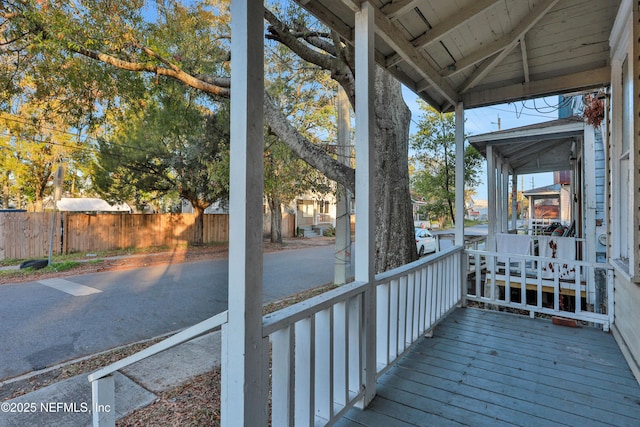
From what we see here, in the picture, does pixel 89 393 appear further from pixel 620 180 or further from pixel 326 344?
pixel 620 180

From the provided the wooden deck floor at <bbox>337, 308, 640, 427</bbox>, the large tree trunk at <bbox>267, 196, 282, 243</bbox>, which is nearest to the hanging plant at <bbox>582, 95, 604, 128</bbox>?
the wooden deck floor at <bbox>337, 308, 640, 427</bbox>

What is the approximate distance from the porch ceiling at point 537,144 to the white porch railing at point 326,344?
12.0 ft

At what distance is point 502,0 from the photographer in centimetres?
220

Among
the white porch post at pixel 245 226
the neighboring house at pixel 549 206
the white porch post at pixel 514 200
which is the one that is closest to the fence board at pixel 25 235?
the white porch post at pixel 245 226

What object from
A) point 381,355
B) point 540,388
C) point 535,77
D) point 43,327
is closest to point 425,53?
point 535,77

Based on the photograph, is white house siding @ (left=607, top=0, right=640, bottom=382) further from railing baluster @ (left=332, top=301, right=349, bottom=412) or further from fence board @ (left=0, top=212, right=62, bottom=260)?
fence board @ (left=0, top=212, right=62, bottom=260)

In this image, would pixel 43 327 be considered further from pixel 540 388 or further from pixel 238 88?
pixel 540 388

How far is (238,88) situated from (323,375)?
54.0 inches

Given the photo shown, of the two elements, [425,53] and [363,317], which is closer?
[363,317]

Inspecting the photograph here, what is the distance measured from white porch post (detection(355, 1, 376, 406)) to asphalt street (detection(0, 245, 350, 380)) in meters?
3.06

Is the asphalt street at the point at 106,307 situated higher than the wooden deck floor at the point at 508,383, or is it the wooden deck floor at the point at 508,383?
the wooden deck floor at the point at 508,383

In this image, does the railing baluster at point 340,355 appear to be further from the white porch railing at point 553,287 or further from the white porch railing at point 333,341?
the white porch railing at point 553,287

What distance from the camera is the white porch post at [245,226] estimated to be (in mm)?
1123

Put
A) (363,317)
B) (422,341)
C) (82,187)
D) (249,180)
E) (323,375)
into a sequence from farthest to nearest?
(82,187) → (422,341) → (363,317) → (323,375) → (249,180)
